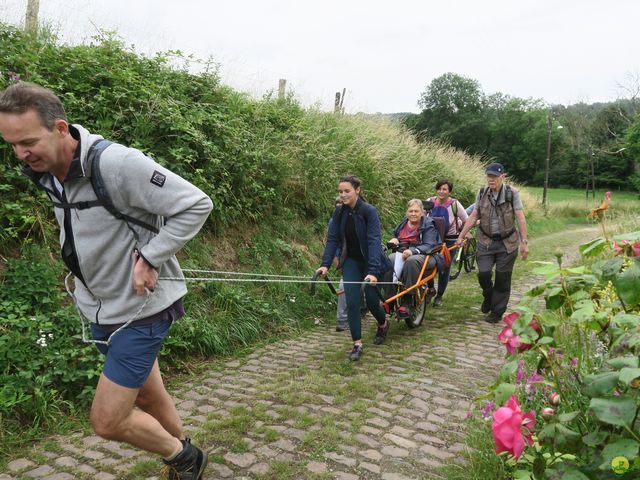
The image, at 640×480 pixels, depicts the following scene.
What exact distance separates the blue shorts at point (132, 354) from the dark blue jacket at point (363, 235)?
325 cm

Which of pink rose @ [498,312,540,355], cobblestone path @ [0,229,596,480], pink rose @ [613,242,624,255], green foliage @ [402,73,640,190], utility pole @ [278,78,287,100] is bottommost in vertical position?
cobblestone path @ [0,229,596,480]

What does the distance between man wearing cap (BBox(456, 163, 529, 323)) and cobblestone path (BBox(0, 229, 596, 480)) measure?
128cm

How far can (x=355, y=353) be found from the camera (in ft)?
18.1

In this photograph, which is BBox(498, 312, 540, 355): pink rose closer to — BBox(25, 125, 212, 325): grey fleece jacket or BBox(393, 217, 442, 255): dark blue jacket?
BBox(25, 125, 212, 325): grey fleece jacket

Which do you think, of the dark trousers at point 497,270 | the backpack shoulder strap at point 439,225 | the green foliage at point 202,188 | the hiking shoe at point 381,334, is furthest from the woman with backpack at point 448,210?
the hiking shoe at point 381,334

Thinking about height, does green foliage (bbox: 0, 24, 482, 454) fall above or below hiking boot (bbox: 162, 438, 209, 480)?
above

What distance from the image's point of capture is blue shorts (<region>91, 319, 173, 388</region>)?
2.45 m

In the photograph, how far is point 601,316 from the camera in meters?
1.85

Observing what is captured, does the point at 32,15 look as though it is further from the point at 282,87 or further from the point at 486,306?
the point at 486,306

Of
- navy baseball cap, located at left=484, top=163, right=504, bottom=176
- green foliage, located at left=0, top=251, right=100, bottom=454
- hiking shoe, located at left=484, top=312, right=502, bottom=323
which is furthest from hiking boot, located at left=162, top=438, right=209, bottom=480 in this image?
navy baseball cap, located at left=484, top=163, right=504, bottom=176

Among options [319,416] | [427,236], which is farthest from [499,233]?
[319,416]

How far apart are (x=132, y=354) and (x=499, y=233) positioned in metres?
5.74

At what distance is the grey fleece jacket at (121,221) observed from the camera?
2324 mm

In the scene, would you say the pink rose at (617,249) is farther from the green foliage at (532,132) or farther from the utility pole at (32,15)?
the green foliage at (532,132)
